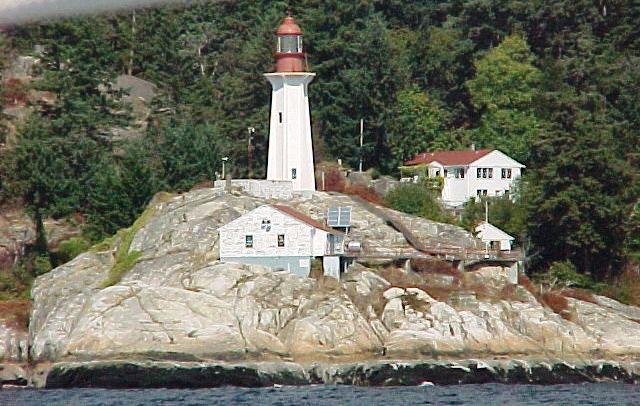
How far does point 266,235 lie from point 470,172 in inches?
744

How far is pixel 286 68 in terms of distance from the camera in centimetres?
5569

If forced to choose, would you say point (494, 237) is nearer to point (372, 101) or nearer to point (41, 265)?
point (372, 101)

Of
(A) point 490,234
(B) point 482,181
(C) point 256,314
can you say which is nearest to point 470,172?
(B) point 482,181

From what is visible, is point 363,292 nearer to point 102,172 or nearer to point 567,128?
point 567,128

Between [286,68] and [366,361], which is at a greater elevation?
[286,68]

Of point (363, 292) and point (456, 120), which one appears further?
point (456, 120)

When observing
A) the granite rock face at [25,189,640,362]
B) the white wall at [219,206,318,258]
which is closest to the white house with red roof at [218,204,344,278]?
the white wall at [219,206,318,258]

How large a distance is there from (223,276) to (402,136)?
77.8 feet

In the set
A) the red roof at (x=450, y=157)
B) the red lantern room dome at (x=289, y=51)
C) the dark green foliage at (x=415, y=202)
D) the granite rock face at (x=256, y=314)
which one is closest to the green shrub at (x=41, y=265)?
the granite rock face at (x=256, y=314)

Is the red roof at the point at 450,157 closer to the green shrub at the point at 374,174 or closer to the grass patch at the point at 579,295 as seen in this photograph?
the green shrub at the point at 374,174

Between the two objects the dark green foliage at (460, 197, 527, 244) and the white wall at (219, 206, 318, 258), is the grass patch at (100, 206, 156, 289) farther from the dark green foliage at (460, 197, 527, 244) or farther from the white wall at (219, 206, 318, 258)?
the dark green foliage at (460, 197, 527, 244)

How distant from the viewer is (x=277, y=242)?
49.6 metres

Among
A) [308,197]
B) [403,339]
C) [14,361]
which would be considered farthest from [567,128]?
[14,361]

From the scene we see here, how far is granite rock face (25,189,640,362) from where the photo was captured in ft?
146
